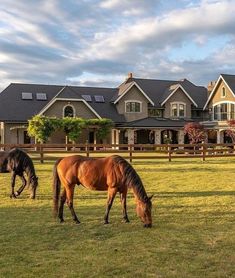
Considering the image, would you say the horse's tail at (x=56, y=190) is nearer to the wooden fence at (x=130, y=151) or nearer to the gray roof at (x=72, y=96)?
the wooden fence at (x=130, y=151)

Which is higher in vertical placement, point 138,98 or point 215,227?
point 138,98

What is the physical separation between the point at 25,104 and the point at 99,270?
34834mm

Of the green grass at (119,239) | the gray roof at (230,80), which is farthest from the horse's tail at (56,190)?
the gray roof at (230,80)

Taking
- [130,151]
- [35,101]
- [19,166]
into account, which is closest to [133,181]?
[19,166]

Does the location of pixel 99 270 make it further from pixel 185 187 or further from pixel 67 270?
pixel 185 187

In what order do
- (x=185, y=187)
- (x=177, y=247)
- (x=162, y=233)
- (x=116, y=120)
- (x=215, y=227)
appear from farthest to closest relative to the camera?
(x=116, y=120), (x=185, y=187), (x=215, y=227), (x=162, y=233), (x=177, y=247)

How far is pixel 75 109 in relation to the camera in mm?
38625

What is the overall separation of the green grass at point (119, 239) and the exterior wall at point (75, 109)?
26.1 meters

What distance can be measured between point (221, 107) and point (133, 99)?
30.9ft

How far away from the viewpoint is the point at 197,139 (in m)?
37.1

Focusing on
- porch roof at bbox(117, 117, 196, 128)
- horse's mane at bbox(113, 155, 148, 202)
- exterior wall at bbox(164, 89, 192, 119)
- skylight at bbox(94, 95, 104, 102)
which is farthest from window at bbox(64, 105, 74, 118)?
horse's mane at bbox(113, 155, 148, 202)

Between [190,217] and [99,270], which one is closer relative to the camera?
[99,270]

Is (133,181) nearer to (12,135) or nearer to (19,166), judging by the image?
(19,166)

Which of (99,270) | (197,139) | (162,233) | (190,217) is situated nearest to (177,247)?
(162,233)
